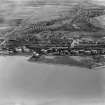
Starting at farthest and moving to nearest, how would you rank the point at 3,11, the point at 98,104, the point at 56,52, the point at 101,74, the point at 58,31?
the point at 3,11 < the point at 58,31 < the point at 56,52 < the point at 101,74 < the point at 98,104

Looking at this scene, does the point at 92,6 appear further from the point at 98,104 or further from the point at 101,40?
the point at 98,104

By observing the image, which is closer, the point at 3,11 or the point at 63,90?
the point at 63,90

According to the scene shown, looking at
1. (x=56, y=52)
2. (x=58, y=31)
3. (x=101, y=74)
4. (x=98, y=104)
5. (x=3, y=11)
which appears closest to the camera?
(x=98, y=104)

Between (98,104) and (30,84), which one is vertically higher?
(30,84)

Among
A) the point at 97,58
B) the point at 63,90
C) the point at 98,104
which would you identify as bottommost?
the point at 98,104

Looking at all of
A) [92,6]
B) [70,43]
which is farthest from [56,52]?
[92,6]

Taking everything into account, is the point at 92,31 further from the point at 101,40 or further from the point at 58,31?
the point at 58,31
